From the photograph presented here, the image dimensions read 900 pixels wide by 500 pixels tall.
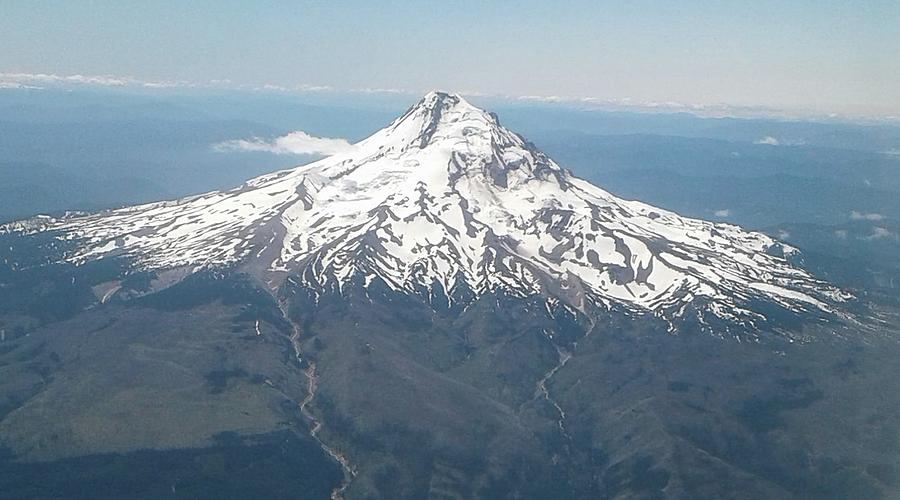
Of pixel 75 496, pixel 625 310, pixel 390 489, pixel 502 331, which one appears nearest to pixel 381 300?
pixel 502 331

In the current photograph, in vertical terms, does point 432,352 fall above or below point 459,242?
below

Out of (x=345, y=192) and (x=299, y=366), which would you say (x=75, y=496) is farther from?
(x=345, y=192)

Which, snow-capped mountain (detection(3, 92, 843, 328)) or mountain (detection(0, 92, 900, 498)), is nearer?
mountain (detection(0, 92, 900, 498))

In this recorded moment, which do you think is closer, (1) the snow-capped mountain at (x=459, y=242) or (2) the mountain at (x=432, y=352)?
(2) the mountain at (x=432, y=352)

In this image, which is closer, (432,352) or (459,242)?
(432,352)
